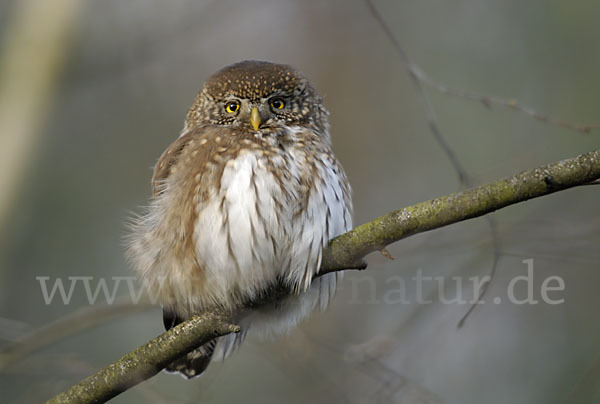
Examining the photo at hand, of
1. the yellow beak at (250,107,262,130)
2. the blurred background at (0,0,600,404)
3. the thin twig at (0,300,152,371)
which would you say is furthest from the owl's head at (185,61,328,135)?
the thin twig at (0,300,152,371)

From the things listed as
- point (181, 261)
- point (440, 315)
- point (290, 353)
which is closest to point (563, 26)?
point (440, 315)

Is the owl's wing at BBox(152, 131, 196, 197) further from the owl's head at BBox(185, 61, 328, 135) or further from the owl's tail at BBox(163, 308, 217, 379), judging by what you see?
the owl's tail at BBox(163, 308, 217, 379)

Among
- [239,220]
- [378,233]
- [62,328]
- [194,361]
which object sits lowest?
Answer: [194,361]

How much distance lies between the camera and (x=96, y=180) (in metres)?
7.64

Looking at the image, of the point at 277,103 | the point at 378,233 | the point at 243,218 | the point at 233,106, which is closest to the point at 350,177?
the point at 277,103

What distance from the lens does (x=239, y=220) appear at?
3.38 metres

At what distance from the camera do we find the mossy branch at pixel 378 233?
2.60 metres

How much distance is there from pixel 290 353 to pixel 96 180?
4.11 meters

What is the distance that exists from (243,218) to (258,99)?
985 mm

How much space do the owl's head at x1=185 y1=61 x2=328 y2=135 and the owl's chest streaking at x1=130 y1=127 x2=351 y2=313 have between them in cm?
29

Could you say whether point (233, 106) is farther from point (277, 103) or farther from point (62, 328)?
point (62, 328)

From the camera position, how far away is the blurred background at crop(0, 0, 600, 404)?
174 inches

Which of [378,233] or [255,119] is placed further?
[255,119]

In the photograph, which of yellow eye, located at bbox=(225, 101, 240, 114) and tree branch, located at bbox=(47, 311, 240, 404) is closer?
tree branch, located at bbox=(47, 311, 240, 404)
